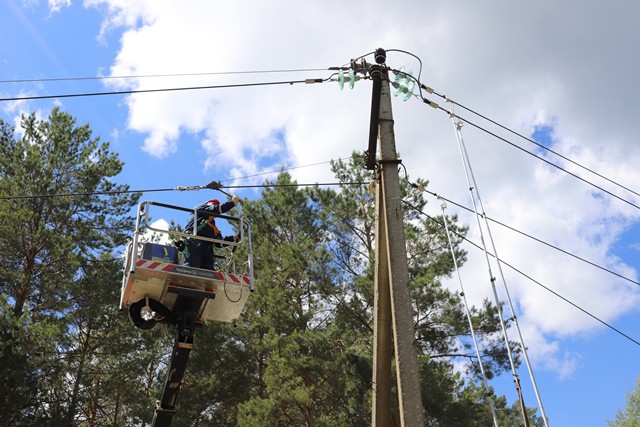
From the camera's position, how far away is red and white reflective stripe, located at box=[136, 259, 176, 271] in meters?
6.78

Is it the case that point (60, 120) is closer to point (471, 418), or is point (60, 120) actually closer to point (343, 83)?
point (343, 83)

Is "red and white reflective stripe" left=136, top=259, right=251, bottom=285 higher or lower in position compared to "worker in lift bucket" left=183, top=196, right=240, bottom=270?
lower

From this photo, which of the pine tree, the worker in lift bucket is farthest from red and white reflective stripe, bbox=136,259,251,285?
the pine tree

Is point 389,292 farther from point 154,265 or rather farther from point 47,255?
point 47,255

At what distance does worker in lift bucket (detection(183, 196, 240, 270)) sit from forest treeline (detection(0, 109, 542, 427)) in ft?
28.9

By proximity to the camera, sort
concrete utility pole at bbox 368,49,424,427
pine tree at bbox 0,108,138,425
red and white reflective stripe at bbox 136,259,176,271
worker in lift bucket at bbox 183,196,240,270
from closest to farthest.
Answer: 1. concrete utility pole at bbox 368,49,424,427
2. red and white reflective stripe at bbox 136,259,176,271
3. worker in lift bucket at bbox 183,196,240,270
4. pine tree at bbox 0,108,138,425

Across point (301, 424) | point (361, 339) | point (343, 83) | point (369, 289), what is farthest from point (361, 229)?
point (343, 83)

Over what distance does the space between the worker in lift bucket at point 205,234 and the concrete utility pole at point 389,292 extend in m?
2.33

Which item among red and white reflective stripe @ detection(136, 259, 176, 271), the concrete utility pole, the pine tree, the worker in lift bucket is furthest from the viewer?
the pine tree

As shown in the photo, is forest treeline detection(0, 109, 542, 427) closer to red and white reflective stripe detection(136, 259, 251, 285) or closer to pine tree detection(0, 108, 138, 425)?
pine tree detection(0, 108, 138, 425)

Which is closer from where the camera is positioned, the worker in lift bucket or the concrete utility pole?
the concrete utility pole

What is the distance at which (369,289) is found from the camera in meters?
17.9

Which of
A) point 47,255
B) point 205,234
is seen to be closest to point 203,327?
point 47,255

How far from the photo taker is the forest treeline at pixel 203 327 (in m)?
16.2
